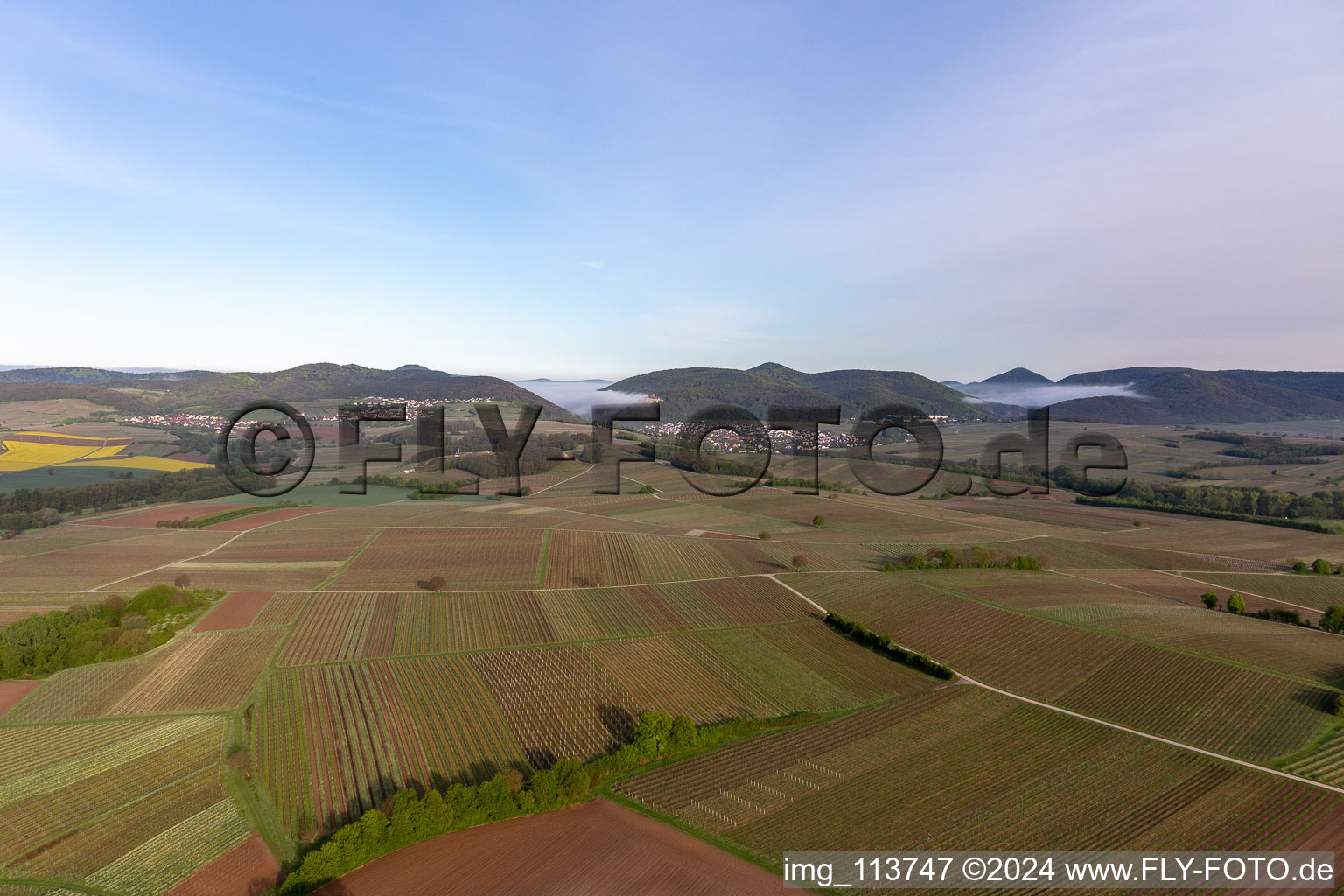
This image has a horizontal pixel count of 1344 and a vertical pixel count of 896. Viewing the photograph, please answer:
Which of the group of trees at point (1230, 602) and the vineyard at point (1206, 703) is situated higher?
the group of trees at point (1230, 602)

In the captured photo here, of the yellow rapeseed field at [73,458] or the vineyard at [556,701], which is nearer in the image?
the vineyard at [556,701]

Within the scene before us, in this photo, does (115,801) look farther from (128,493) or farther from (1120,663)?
(128,493)

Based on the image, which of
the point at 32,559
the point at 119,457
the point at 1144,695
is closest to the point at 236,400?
the point at 119,457

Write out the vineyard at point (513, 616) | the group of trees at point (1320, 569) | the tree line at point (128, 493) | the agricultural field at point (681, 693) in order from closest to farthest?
the agricultural field at point (681, 693)
the vineyard at point (513, 616)
the group of trees at point (1320, 569)
the tree line at point (128, 493)

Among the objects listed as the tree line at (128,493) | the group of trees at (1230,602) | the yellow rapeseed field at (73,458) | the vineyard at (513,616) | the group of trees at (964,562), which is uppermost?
the yellow rapeseed field at (73,458)

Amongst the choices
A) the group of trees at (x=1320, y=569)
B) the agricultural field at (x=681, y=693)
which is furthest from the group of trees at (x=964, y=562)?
the group of trees at (x=1320, y=569)

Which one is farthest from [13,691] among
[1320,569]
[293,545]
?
[1320,569]

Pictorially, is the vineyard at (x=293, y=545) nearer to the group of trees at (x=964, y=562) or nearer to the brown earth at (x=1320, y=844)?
the group of trees at (x=964, y=562)
